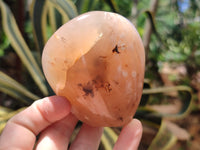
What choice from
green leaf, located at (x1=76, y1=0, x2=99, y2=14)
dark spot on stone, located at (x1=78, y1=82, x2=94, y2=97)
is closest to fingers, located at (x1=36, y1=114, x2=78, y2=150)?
dark spot on stone, located at (x1=78, y1=82, x2=94, y2=97)

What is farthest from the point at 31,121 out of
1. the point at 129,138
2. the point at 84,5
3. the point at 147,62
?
the point at 147,62

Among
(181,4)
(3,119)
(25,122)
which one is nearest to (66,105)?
(25,122)

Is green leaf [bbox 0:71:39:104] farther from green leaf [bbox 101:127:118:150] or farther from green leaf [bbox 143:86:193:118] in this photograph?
green leaf [bbox 143:86:193:118]

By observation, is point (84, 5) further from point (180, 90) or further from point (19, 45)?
point (180, 90)

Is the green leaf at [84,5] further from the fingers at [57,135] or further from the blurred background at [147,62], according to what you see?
the fingers at [57,135]

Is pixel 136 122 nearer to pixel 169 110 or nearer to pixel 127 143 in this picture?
pixel 127 143

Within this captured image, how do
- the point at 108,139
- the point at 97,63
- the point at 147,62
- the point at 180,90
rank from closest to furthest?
the point at 97,63, the point at 108,139, the point at 180,90, the point at 147,62

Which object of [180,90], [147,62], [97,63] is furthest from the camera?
[147,62]
